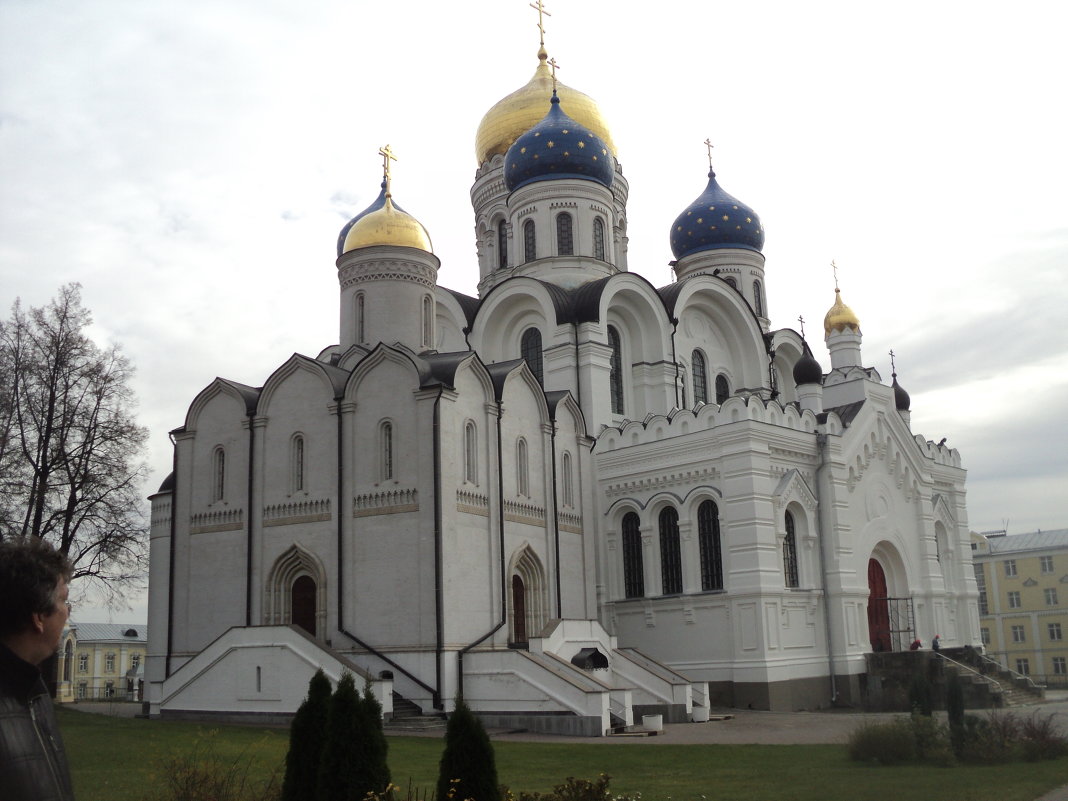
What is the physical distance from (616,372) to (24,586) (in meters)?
24.8

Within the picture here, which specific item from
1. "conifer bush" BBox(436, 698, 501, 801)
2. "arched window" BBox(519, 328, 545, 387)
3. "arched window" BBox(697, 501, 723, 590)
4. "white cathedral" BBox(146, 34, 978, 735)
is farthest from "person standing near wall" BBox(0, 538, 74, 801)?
"arched window" BBox(519, 328, 545, 387)

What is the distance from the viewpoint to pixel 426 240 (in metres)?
24.3

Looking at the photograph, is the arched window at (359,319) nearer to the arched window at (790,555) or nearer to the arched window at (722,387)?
the arched window at (790,555)

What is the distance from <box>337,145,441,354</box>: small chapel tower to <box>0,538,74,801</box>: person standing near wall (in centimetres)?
2039

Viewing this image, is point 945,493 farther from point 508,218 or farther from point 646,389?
point 508,218

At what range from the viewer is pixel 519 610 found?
853 inches

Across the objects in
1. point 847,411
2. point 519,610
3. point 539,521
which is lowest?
point 519,610

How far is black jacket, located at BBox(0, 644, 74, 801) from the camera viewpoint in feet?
8.31

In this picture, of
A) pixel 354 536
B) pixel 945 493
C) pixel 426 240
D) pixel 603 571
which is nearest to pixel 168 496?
pixel 354 536

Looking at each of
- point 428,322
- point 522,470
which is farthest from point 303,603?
point 428,322

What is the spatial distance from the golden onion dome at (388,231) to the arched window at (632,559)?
7639 mm

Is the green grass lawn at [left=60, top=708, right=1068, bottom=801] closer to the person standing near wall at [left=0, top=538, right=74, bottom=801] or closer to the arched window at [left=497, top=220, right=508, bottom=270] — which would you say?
the person standing near wall at [left=0, top=538, right=74, bottom=801]

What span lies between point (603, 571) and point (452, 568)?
221 inches

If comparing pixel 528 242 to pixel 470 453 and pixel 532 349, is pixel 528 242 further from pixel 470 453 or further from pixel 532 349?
pixel 470 453
